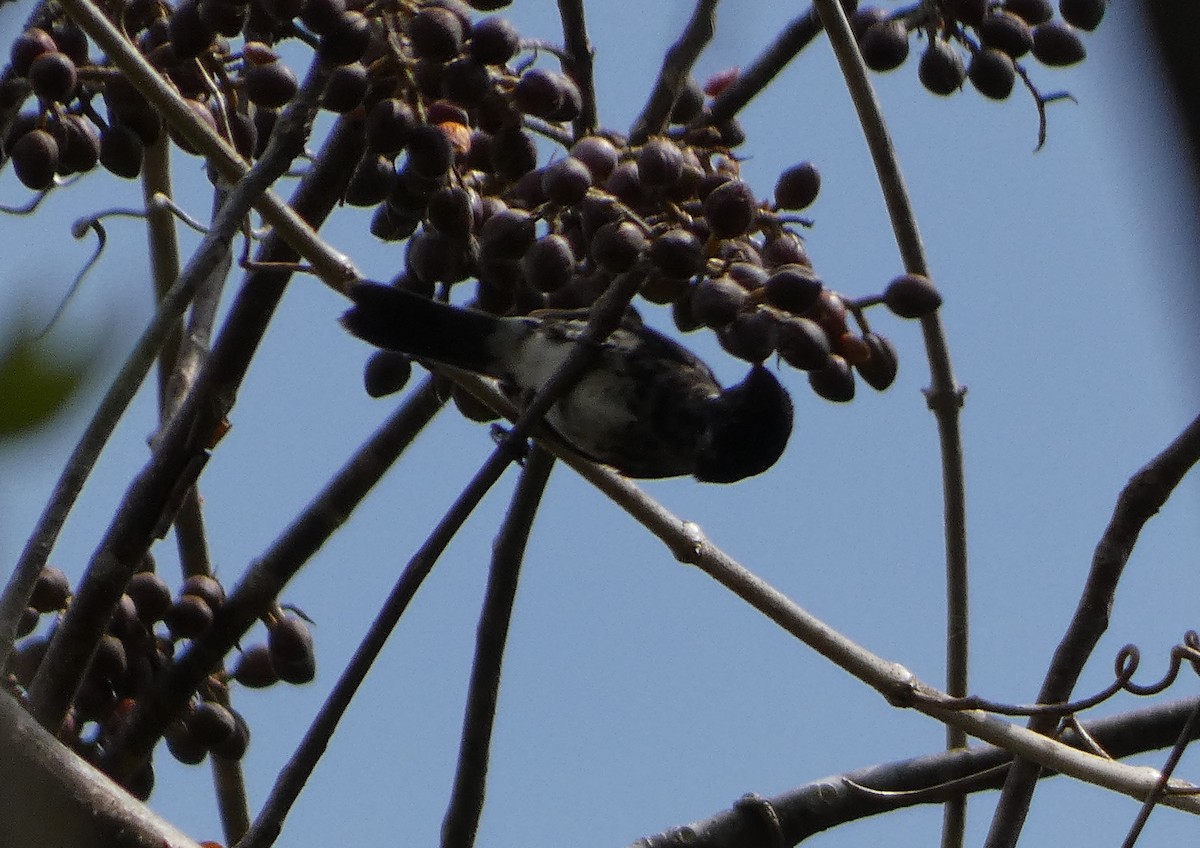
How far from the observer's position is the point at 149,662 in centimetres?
226

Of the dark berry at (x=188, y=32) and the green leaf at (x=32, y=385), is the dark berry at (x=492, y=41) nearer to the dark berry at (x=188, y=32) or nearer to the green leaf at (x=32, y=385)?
the dark berry at (x=188, y=32)

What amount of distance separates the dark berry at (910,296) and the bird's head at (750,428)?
0.94m

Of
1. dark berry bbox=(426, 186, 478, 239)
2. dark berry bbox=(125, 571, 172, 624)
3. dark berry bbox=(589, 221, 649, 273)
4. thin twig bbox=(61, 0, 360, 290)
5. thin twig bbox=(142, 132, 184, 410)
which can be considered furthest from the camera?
thin twig bbox=(142, 132, 184, 410)

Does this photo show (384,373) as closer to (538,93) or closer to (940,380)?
(538,93)

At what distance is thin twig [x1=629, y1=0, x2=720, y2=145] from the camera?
2309mm

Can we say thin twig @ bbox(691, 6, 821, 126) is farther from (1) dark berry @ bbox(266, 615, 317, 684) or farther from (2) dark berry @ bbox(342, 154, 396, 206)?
(1) dark berry @ bbox(266, 615, 317, 684)

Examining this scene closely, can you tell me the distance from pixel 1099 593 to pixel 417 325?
1.20m

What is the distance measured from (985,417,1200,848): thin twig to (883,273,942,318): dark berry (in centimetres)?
41

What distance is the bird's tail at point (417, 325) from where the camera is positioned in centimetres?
236

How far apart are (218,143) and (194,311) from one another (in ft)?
2.31

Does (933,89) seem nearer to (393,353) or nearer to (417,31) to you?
(417,31)

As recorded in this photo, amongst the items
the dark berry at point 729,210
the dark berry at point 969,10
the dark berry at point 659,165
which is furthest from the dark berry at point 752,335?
the dark berry at point 969,10

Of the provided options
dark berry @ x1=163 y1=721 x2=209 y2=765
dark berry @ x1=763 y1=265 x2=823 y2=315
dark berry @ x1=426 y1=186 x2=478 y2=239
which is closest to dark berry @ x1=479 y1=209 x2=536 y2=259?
dark berry @ x1=426 y1=186 x2=478 y2=239

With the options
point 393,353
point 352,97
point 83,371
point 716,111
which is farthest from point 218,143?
point 83,371
